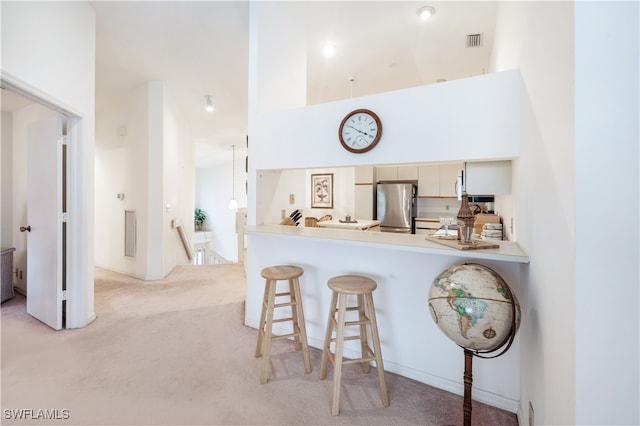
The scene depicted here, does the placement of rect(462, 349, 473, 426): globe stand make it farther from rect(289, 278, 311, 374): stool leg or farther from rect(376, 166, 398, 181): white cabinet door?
rect(376, 166, 398, 181): white cabinet door

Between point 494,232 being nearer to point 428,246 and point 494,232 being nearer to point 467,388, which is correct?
point 428,246

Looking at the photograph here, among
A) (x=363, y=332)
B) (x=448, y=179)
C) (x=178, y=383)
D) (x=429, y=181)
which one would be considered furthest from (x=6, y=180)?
(x=448, y=179)

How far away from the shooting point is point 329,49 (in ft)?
10.6

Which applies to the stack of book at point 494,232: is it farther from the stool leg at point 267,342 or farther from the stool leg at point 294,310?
the stool leg at point 267,342

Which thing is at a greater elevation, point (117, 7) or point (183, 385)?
point (117, 7)

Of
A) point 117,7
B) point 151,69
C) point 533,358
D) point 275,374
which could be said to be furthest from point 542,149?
point 151,69

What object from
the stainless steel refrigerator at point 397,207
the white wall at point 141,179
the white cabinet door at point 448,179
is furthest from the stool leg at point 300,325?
the white cabinet door at point 448,179

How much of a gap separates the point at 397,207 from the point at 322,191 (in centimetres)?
174

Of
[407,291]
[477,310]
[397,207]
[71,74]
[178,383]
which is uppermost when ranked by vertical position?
[71,74]

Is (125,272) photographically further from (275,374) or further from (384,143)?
(384,143)

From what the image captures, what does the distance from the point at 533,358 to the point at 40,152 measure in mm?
4263

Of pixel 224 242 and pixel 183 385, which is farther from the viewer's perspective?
pixel 224 242

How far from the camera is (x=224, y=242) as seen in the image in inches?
392

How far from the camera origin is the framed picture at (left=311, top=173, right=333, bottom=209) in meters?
6.25
